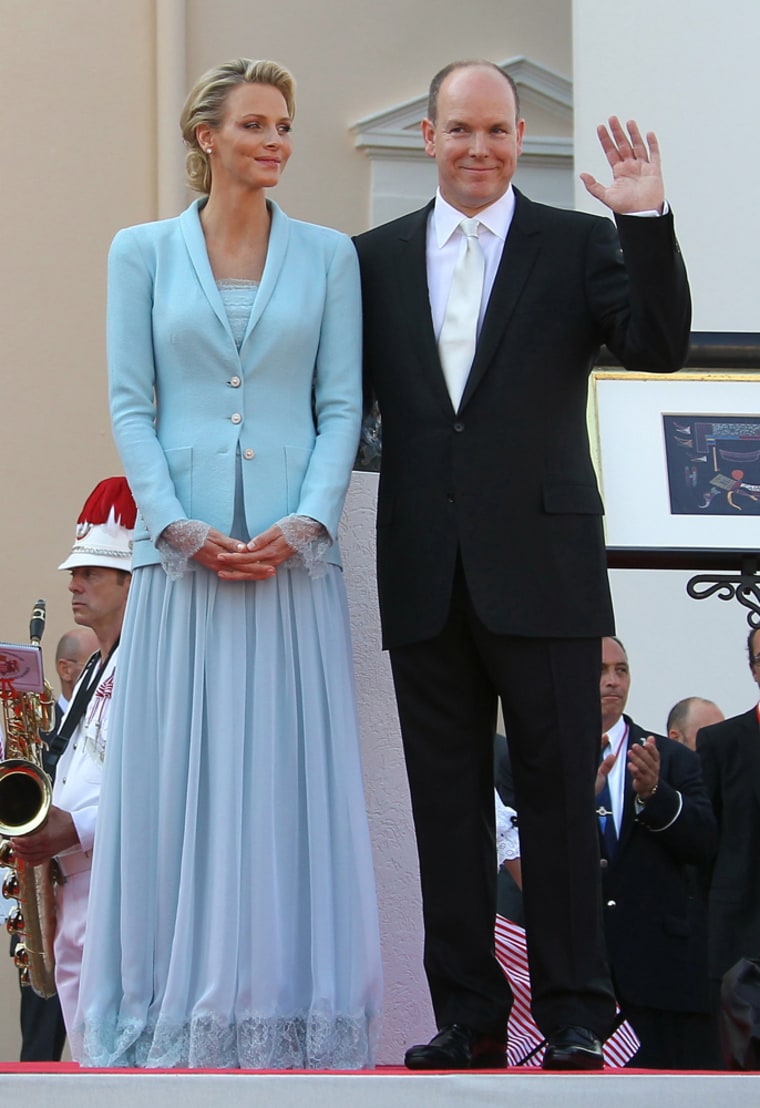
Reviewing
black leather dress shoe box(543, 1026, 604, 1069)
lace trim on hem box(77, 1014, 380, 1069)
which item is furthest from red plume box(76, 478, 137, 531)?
black leather dress shoe box(543, 1026, 604, 1069)

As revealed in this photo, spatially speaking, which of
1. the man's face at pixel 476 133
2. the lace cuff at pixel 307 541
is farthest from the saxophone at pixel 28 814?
the man's face at pixel 476 133

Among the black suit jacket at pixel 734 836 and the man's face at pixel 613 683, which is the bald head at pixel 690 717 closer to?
the man's face at pixel 613 683

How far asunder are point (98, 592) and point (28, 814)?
30.9 inches

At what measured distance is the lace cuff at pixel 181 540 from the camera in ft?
13.0

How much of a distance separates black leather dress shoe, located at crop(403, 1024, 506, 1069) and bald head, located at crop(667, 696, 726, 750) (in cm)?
311

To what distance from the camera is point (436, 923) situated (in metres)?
3.84

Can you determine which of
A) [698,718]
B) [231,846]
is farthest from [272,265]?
[698,718]

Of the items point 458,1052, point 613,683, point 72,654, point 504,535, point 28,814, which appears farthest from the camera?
point 72,654

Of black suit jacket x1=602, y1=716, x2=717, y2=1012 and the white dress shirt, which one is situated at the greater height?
the white dress shirt

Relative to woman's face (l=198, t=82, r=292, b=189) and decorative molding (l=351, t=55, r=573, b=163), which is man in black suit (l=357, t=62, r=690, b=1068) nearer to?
woman's face (l=198, t=82, r=292, b=189)

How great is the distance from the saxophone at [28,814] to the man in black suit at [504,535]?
110cm

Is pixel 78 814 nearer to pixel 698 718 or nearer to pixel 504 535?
pixel 504 535

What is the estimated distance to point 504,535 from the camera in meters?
3.87

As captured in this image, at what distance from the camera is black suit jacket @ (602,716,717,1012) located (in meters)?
5.13
